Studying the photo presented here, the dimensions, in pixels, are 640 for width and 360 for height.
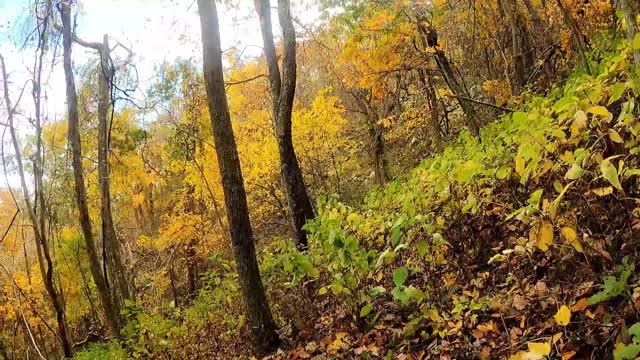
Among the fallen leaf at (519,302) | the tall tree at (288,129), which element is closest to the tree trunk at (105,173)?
the tall tree at (288,129)

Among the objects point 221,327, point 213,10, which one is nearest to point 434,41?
point 213,10

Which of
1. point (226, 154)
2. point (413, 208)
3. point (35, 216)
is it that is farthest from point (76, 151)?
point (413, 208)

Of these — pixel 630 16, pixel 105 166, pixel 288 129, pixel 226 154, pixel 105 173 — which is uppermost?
pixel 105 166

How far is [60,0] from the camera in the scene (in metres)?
8.04

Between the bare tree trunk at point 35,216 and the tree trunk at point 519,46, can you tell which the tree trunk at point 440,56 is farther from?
the bare tree trunk at point 35,216

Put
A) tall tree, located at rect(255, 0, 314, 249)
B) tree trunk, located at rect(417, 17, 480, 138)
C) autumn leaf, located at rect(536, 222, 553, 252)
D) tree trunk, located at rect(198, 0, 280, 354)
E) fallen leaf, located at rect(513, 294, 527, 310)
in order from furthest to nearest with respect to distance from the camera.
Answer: tree trunk, located at rect(417, 17, 480, 138)
tall tree, located at rect(255, 0, 314, 249)
tree trunk, located at rect(198, 0, 280, 354)
fallen leaf, located at rect(513, 294, 527, 310)
autumn leaf, located at rect(536, 222, 553, 252)

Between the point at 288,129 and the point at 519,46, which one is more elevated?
the point at 519,46

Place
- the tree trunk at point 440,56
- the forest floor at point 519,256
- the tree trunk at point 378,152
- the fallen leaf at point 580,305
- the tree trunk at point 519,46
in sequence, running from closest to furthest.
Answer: the forest floor at point 519,256 < the fallen leaf at point 580,305 < the tree trunk at point 519,46 < the tree trunk at point 440,56 < the tree trunk at point 378,152

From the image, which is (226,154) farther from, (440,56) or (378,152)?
(378,152)

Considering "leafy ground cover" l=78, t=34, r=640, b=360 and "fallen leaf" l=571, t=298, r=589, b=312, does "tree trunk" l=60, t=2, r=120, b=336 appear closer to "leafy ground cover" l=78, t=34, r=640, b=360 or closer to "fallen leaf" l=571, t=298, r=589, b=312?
"leafy ground cover" l=78, t=34, r=640, b=360

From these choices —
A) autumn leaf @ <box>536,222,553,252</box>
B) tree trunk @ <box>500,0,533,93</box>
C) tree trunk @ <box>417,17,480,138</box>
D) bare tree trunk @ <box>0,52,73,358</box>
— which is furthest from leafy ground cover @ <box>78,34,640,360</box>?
bare tree trunk @ <box>0,52,73,358</box>

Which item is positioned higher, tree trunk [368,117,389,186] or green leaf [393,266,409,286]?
tree trunk [368,117,389,186]

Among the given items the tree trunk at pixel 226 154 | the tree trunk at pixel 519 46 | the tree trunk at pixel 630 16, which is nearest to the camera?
the tree trunk at pixel 630 16

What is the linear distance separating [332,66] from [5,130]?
1159cm
